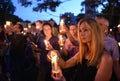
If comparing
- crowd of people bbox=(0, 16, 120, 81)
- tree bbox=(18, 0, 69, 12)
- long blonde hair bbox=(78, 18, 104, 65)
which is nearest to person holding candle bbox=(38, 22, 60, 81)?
crowd of people bbox=(0, 16, 120, 81)

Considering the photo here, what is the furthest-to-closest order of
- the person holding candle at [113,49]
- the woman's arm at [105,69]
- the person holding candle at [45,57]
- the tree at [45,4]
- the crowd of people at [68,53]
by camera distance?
1. the tree at [45,4]
2. the person holding candle at [45,57]
3. the person holding candle at [113,49]
4. the crowd of people at [68,53]
5. the woman's arm at [105,69]

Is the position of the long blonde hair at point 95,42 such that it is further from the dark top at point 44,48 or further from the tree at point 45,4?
the tree at point 45,4

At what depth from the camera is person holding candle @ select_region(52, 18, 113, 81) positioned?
404 centimetres

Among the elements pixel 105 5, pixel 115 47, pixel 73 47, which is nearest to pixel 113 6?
pixel 105 5

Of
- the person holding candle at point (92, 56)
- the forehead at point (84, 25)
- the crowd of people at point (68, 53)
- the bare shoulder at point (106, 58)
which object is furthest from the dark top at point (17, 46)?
the bare shoulder at point (106, 58)

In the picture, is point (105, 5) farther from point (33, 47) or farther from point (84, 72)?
point (84, 72)

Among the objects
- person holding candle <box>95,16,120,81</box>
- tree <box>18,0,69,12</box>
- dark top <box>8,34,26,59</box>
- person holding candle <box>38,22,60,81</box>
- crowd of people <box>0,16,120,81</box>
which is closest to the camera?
crowd of people <box>0,16,120,81</box>

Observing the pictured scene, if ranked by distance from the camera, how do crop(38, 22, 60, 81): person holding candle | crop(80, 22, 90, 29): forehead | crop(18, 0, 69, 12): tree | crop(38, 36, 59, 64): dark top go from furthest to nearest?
1. crop(18, 0, 69, 12): tree
2. crop(38, 22, 60, 81): person holding candle
3. crop(38, 36, 59, 64): dark top
4. crop(80, 22, 90, 29): forehead

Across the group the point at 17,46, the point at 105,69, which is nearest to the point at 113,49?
the point at 105,69

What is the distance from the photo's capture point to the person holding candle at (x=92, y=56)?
4043 millimetres

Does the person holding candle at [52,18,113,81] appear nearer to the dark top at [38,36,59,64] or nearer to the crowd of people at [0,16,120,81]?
the crowd of people at [0,16,120,81]

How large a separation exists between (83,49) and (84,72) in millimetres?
252

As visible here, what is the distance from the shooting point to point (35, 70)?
10633 mm

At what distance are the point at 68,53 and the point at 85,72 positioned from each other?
4306mm
